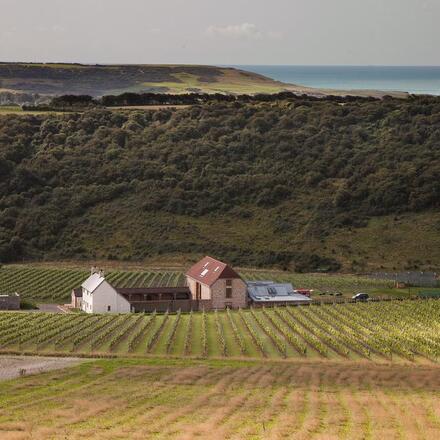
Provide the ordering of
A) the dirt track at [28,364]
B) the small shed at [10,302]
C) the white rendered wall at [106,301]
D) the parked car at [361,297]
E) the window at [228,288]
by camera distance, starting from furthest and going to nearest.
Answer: the parked car at [361,297] < the window at [228,288] < the small shed at [10,302] < the white rendered wall at [106,301] < the dirt track at [28,364]

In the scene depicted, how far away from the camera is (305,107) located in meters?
111

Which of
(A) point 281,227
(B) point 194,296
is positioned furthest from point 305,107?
(B) point 194,296

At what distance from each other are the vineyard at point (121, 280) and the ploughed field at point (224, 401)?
2527 centimetres

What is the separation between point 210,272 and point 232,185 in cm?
3088

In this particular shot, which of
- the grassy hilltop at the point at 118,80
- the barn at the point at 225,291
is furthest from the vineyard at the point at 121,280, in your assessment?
the grassy hilltop at the point at 118,80

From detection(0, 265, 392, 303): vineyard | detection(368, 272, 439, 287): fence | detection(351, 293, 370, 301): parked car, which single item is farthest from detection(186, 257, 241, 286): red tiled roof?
detection(368, 272, 439, 287): fence

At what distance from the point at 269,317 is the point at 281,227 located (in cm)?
3118

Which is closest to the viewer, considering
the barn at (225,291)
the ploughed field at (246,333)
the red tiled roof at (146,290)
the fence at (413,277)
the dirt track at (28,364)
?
the dirt track at (28,364)

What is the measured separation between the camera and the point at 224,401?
30.5 meters

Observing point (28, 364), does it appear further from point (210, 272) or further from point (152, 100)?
point (152, 100)

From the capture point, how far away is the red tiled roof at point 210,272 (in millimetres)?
58875

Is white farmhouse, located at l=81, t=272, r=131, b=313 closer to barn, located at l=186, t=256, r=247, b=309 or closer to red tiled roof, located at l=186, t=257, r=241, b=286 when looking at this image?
barn, located at l=186, t=256, r=247, b=309

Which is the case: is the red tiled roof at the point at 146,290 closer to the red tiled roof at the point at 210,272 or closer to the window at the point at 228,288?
the red tiled roof at the point at 210,272

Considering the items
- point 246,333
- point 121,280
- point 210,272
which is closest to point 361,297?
point 210,272
